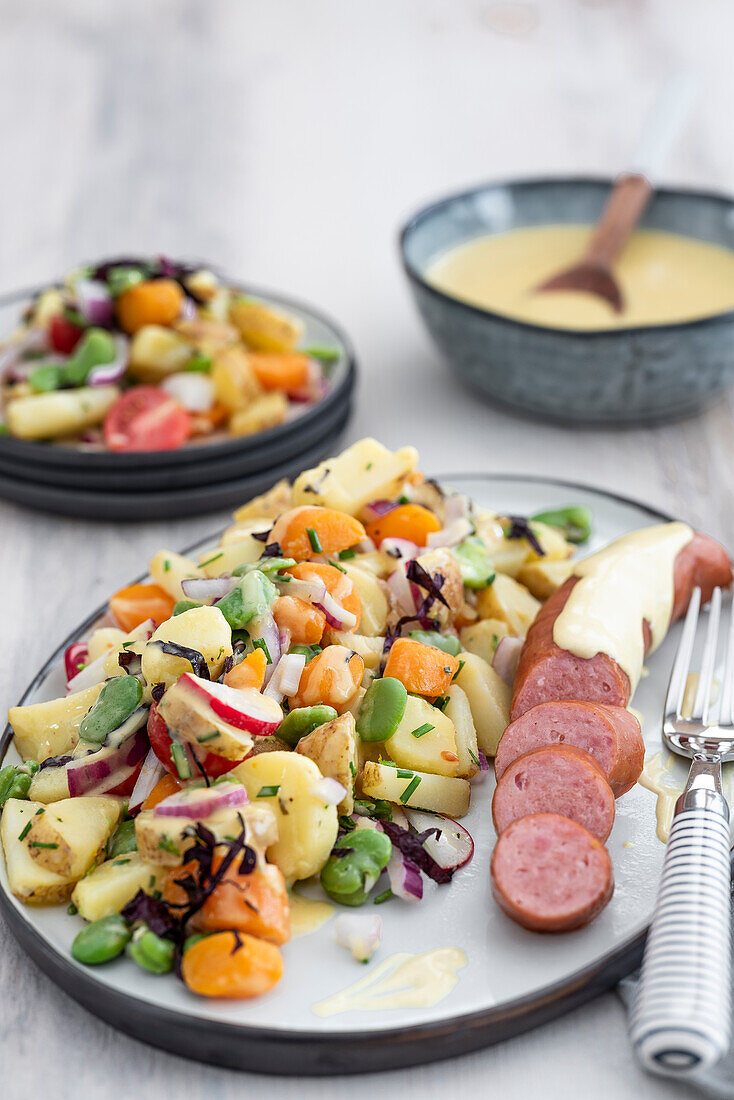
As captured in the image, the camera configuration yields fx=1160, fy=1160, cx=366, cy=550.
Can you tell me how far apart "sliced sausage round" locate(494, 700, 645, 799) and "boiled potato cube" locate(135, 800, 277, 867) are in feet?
1.65

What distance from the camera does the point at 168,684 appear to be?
2.29 m

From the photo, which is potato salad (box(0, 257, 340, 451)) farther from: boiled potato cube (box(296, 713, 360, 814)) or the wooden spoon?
boiled potato cube (box(296, 713, 360, 814))

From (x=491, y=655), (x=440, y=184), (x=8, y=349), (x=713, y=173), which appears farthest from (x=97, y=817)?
(x=713, y=173)

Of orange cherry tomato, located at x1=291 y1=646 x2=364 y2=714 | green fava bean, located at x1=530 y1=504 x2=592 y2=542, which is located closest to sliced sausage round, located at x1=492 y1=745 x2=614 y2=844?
orange cherry tomato, located at x1=291 y1=646 x2=364 y2=714

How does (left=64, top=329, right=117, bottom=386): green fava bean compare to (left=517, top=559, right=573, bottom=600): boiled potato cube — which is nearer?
(left=517, top=559, right=573, bottom=600): boiled potato cube

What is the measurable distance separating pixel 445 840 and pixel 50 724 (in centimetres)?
86


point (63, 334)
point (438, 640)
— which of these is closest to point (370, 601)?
point (438, 640)

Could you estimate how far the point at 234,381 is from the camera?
3959 millimetres

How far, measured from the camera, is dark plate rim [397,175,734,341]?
3781 millimetres

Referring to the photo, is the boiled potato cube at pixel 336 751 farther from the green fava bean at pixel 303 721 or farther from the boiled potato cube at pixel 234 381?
the boiled potato cube at pixel 234 381

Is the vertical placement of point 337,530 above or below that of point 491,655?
above

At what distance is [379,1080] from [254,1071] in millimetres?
216

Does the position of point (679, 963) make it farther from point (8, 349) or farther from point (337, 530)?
point (8, 349)

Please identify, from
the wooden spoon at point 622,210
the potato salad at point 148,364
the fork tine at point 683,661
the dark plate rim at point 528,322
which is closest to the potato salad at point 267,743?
the fork tine at point 683,661
